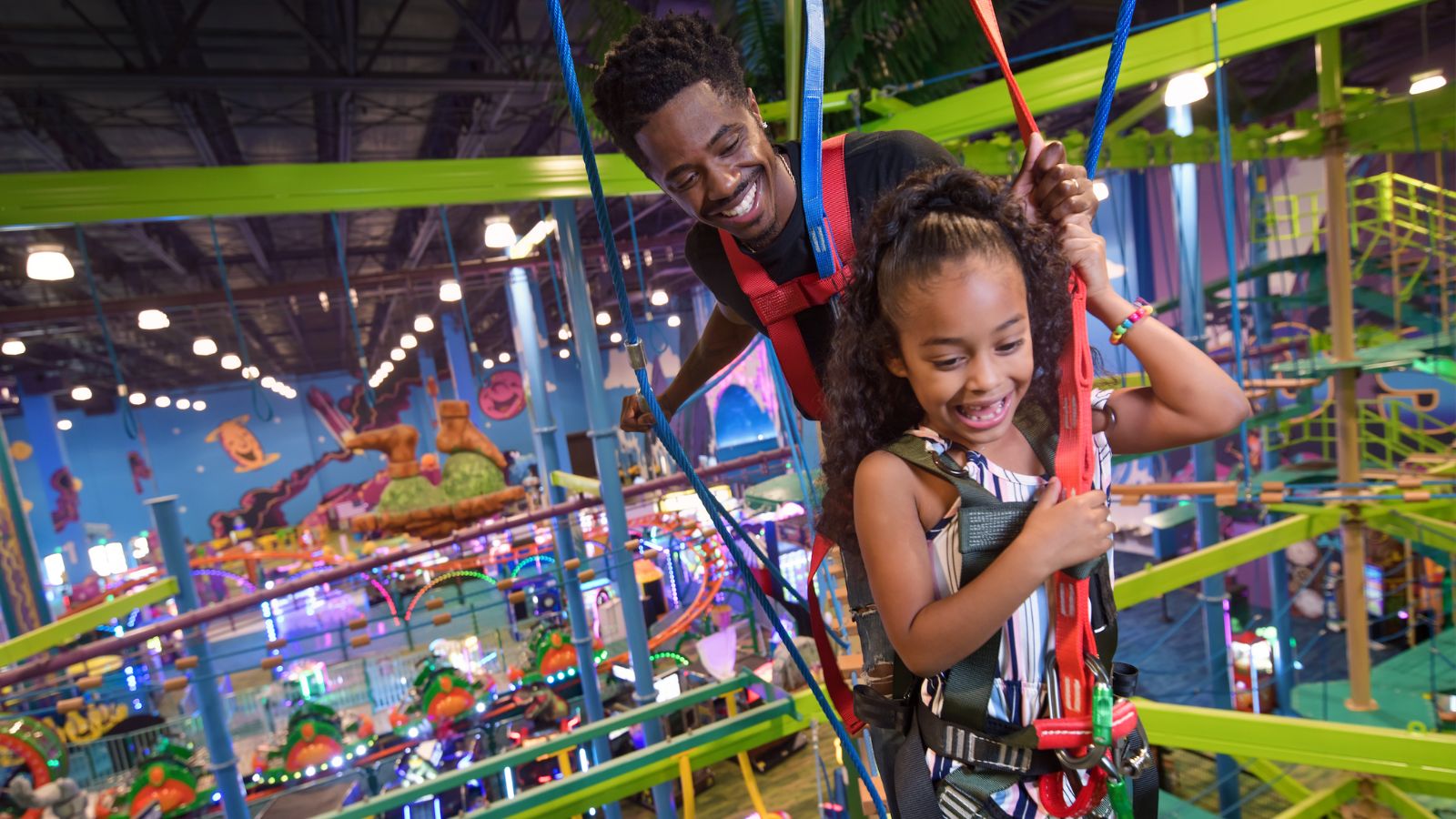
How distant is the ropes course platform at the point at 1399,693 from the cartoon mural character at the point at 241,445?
29.0 feet

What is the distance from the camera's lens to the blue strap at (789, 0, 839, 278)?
2.41 feet

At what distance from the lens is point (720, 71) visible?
2.68 ft

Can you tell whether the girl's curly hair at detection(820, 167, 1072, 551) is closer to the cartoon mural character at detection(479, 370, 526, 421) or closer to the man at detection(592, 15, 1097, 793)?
the man at detection(592, 15, 1097, 793)

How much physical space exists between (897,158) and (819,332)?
23 centimetres

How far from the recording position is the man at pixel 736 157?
2.58 ft

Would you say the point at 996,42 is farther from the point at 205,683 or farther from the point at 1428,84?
the point at 1428,84

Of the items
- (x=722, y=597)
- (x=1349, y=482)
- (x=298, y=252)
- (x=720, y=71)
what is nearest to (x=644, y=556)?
(x=720, y=71)

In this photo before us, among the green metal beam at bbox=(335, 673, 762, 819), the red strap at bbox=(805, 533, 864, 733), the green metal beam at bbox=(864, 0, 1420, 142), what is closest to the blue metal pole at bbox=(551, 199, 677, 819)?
the green metal beam at bbox=(335, 673, 762, 819)

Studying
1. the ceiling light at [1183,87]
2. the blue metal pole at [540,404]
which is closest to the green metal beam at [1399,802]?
the ceiling light at [1183,87]

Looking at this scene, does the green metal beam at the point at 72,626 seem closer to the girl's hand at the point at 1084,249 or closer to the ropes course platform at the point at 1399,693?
the girl's hand at the point at 1084,249

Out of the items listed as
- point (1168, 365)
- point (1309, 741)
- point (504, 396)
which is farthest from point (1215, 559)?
point (504, 396)

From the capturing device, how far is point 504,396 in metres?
7.13

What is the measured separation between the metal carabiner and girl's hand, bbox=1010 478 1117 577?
0.39 ft

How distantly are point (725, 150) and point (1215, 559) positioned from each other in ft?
9.45
